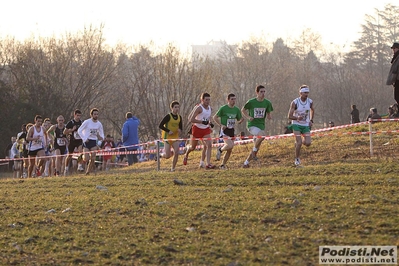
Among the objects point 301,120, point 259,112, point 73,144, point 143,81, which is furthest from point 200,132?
point 143,81

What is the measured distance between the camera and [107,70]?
57344 mm

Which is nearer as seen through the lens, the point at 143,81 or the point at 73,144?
the point at 73,144

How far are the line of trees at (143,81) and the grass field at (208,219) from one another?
34.0 meters

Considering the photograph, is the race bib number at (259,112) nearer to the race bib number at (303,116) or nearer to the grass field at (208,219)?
the race bib number at (303,116)

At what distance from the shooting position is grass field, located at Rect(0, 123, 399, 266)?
829cm

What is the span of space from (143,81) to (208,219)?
4816cm

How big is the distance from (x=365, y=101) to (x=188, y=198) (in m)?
59.1

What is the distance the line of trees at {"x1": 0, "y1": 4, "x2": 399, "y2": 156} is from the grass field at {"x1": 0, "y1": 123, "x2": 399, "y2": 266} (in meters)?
34.0

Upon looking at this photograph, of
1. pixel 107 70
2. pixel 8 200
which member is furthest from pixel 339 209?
pixel 107 70

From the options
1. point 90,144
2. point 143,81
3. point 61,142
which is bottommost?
point 90,144

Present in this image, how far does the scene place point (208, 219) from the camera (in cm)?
1009

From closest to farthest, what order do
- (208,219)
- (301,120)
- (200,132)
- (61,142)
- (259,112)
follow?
1. (208,219)
2. (301,120)
3. (259,112)
4. (200,132)
5. (61,142)

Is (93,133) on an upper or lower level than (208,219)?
upper

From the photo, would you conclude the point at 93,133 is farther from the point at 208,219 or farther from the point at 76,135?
the point at 208,219
